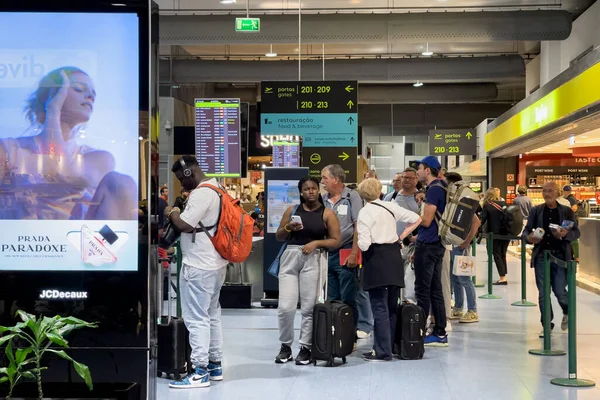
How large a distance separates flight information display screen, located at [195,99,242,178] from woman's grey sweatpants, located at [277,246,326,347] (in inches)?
135

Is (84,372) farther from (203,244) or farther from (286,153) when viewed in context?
(286,153)

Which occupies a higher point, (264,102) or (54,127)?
(264,102)

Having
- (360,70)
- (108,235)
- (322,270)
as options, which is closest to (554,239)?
(322,270)

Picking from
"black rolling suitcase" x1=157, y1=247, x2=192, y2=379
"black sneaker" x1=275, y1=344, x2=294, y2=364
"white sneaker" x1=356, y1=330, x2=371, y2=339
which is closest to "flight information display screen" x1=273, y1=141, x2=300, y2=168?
"white sneaker" x1=356, y1=330, x2=371, y2=339

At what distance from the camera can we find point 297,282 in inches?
263

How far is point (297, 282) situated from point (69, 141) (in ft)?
12.4

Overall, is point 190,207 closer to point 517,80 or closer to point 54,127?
point 54,127

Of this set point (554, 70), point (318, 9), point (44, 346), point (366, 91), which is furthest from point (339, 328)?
point (366, 91)

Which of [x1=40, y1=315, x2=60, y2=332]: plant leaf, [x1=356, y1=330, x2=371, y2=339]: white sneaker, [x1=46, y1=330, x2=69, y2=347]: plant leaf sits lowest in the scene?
[x1=356, y1=330, x2=371, y2=339]: white sneaker

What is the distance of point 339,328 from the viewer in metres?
6.63

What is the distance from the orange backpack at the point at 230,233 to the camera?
5711mm

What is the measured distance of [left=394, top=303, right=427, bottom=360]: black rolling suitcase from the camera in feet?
23.0

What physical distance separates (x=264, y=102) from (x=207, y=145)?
302 centimetres

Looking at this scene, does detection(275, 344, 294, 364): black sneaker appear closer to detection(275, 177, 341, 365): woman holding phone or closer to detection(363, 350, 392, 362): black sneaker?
detection(275, 177, 341, 365): woman holding phone
